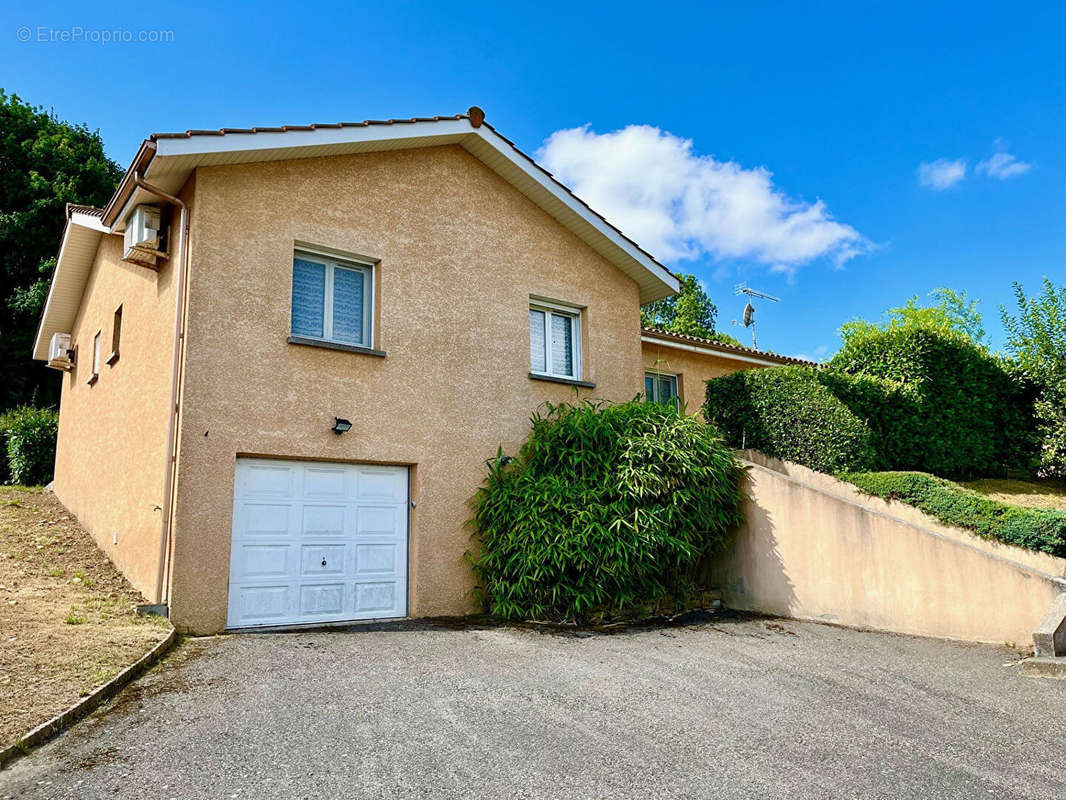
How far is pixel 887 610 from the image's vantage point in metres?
8.73

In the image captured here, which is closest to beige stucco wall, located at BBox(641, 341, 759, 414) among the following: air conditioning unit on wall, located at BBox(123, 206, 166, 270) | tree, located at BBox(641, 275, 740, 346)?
air conditioning unit on wall, located at BBox(123, 206, 166, 270)

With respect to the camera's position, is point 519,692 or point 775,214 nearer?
point 519,692

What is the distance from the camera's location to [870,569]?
8945 millimetres

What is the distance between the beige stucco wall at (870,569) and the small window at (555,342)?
10.9 feet

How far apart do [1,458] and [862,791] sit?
71.6ft

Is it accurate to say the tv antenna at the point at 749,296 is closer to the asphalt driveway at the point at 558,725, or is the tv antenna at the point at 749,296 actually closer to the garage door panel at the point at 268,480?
the asphalt driveway at the point at 558,725

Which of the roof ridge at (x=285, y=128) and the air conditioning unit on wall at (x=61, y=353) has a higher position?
the roof ridge at (x=285, y=128)

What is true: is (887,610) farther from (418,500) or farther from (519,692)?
(418,500)

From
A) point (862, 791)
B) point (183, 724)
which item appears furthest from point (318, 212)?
point (862, 791)

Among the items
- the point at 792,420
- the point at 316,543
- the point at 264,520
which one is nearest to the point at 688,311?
the point at 792,420

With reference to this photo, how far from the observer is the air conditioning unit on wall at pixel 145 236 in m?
9.00

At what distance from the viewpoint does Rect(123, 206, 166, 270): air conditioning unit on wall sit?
9.00m

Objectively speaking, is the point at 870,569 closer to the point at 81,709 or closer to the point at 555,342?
the point at 555,342

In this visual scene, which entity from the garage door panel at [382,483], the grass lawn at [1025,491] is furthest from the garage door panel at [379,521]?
the grass lawn at [1025,491]
